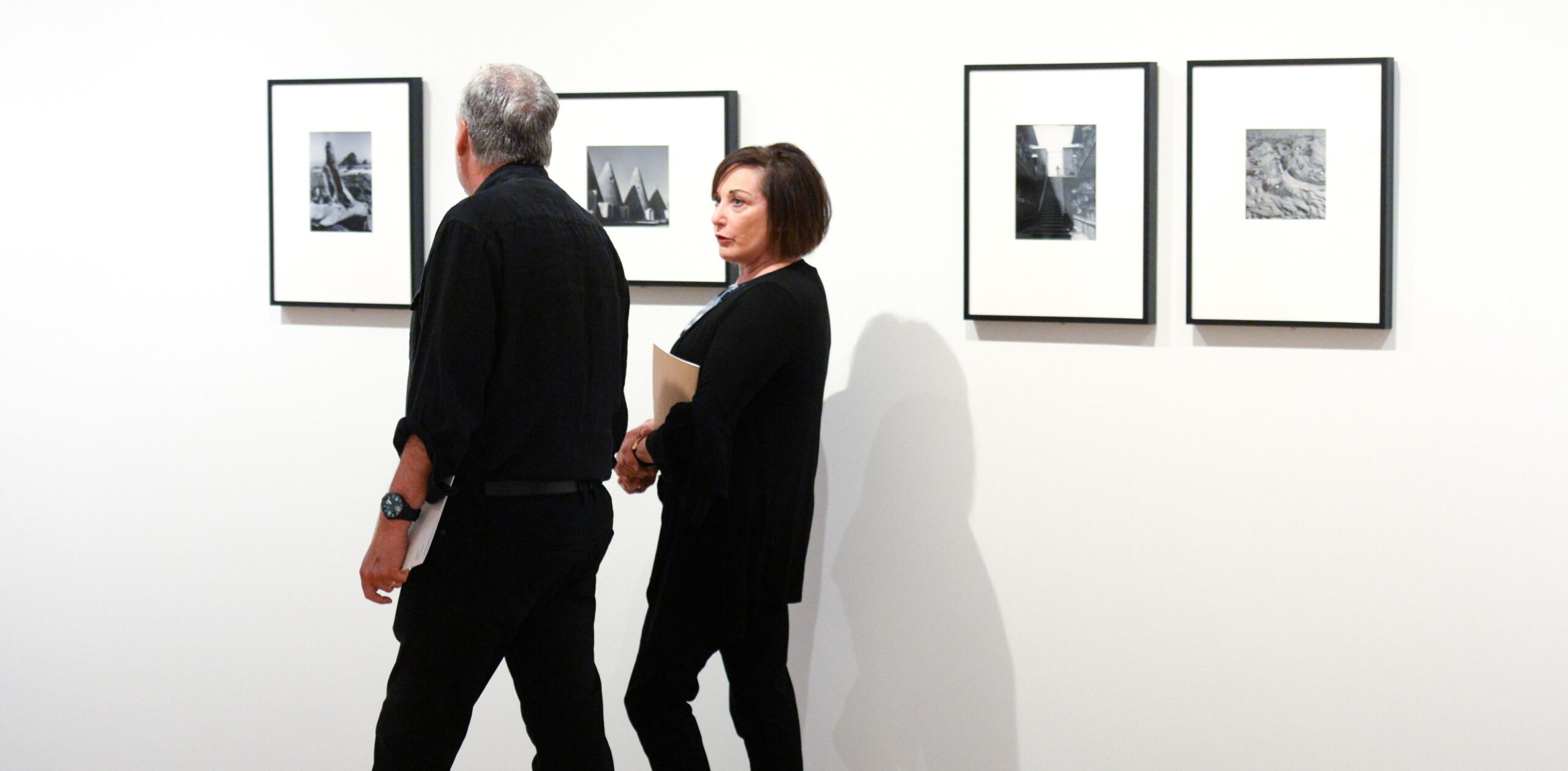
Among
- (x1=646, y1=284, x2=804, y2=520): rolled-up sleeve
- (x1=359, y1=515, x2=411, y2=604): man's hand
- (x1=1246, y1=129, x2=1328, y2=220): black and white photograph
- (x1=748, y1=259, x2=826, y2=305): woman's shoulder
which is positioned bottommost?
(x1=359, y1=515, x2=411, y2=604): man's hand

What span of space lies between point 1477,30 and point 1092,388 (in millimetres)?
942

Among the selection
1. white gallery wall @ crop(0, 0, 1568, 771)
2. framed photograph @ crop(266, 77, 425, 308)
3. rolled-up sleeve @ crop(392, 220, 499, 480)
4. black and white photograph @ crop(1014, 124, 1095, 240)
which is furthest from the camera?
framed photograph @ crop(266, 77, 425, 308)

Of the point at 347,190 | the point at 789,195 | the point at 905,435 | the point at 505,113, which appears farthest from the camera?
the point at 347,190

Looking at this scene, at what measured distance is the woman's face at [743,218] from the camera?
2.46 m

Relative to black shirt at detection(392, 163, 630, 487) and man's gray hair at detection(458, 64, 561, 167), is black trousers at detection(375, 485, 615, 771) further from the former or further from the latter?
man's gray hair at detection(458, 64, 561, 167)

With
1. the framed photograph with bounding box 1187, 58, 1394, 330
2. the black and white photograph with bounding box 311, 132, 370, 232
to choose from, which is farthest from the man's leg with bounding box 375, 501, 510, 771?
the framed photograph with bounding box 1187, 58, 1394, 330

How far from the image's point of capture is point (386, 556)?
1.97m

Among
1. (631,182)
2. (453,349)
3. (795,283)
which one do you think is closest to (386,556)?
(453,349)

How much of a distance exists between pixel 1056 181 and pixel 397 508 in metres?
1.41

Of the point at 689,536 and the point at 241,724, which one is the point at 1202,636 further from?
the point at 241,724

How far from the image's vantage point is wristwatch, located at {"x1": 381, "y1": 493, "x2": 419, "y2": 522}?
1959 mm

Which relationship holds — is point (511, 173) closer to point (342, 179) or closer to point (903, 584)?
point (342, 179)

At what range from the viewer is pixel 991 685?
282cm

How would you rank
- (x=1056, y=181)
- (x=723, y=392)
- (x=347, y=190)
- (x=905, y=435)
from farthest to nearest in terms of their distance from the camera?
(x=347, y=190) < (x=905, y=435) < (x=1056, y=181) < (x=723, y=392)
